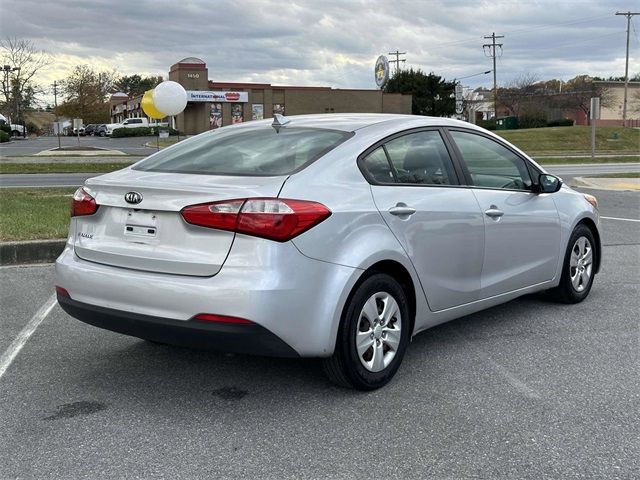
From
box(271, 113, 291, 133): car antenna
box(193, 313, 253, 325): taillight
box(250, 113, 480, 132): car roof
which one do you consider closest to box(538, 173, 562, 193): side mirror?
box(250, 113, 480, 132): car roof

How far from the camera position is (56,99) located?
91.2 meters

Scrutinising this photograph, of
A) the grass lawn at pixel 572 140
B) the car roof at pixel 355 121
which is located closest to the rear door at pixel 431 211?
the car roof at pixel 355 121

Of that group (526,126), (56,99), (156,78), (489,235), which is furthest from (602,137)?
(156,78)

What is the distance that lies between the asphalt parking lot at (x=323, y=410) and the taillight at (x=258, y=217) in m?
1.01

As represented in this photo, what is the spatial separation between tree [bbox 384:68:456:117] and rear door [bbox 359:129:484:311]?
7660cm

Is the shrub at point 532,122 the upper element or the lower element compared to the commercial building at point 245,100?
lower

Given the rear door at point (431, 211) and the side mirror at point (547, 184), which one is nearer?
the rear door at point (431, 211)

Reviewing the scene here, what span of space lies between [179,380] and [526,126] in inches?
2673

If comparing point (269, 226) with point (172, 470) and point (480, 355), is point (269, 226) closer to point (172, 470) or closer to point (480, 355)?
point (172, 470)

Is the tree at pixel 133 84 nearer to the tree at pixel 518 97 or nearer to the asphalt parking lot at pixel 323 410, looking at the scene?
the tree at pixel 518 97

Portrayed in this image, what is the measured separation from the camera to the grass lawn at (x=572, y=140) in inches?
1828

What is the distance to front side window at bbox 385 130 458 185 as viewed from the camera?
4.31m

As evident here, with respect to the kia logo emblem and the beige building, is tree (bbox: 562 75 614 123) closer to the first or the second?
the beige building

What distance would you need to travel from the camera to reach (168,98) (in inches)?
820
